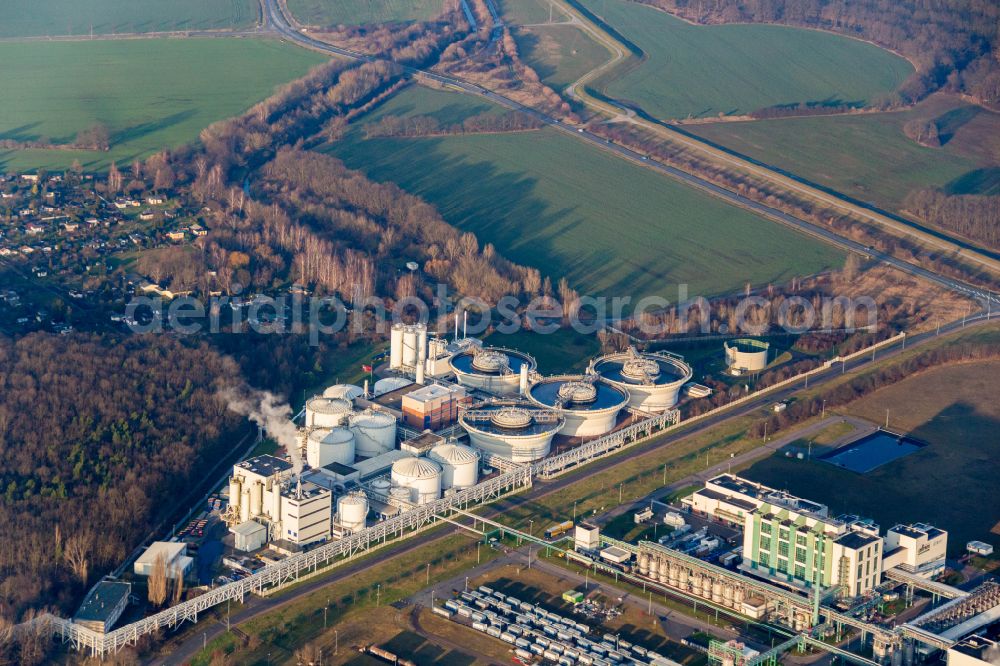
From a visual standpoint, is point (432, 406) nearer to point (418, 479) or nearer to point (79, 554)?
point (418, 479)

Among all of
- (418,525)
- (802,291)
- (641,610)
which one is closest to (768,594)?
(641,610)

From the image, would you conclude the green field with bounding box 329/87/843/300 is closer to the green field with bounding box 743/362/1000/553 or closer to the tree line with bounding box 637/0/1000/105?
the green field with bounding box 743/362/1000/553

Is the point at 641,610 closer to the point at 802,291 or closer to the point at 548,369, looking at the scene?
the point at 548,369

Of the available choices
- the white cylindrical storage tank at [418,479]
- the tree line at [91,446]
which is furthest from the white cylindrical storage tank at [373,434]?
the tree line at [91,446]

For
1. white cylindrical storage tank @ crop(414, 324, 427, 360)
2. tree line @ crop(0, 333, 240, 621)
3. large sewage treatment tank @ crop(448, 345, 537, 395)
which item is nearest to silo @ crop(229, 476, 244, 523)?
tree line @ crop(0, 333, 240, 621)

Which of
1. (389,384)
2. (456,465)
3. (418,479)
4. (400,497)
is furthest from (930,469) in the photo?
(389,384)
